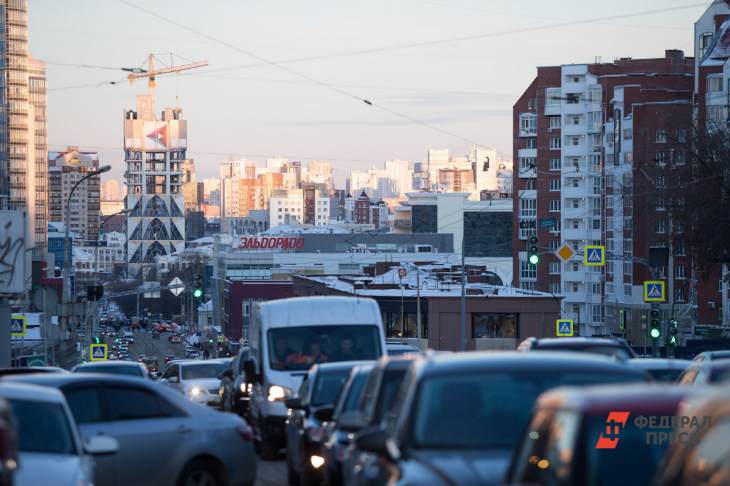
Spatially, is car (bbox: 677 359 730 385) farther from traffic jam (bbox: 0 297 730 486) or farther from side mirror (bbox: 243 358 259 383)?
side mirror (bbox: 243 358 259 383)

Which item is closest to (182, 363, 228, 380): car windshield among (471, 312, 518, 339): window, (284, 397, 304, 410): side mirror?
(284, 397, 304, 410): side mirror

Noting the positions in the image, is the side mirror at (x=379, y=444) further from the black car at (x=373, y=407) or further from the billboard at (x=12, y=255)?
the billboard at (x=12, y=255)

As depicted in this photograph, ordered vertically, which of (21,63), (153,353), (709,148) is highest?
(21,63)

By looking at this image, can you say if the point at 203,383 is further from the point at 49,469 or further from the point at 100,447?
the point at 49,469

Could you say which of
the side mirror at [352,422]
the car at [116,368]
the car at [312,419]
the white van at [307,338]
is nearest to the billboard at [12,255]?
the car at [116,368]

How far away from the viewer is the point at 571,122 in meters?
120

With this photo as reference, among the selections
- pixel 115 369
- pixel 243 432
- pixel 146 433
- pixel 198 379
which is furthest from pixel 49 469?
pixel 198 379

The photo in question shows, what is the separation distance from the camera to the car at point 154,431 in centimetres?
1418

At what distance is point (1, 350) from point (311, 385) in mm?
33384

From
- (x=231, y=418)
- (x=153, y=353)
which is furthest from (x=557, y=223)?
(x=231, y=418)

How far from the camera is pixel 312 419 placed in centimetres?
1642

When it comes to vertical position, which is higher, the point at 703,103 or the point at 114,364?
the point at 703,103

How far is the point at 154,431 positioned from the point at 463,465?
605cm

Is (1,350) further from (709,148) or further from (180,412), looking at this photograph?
(180,412)
